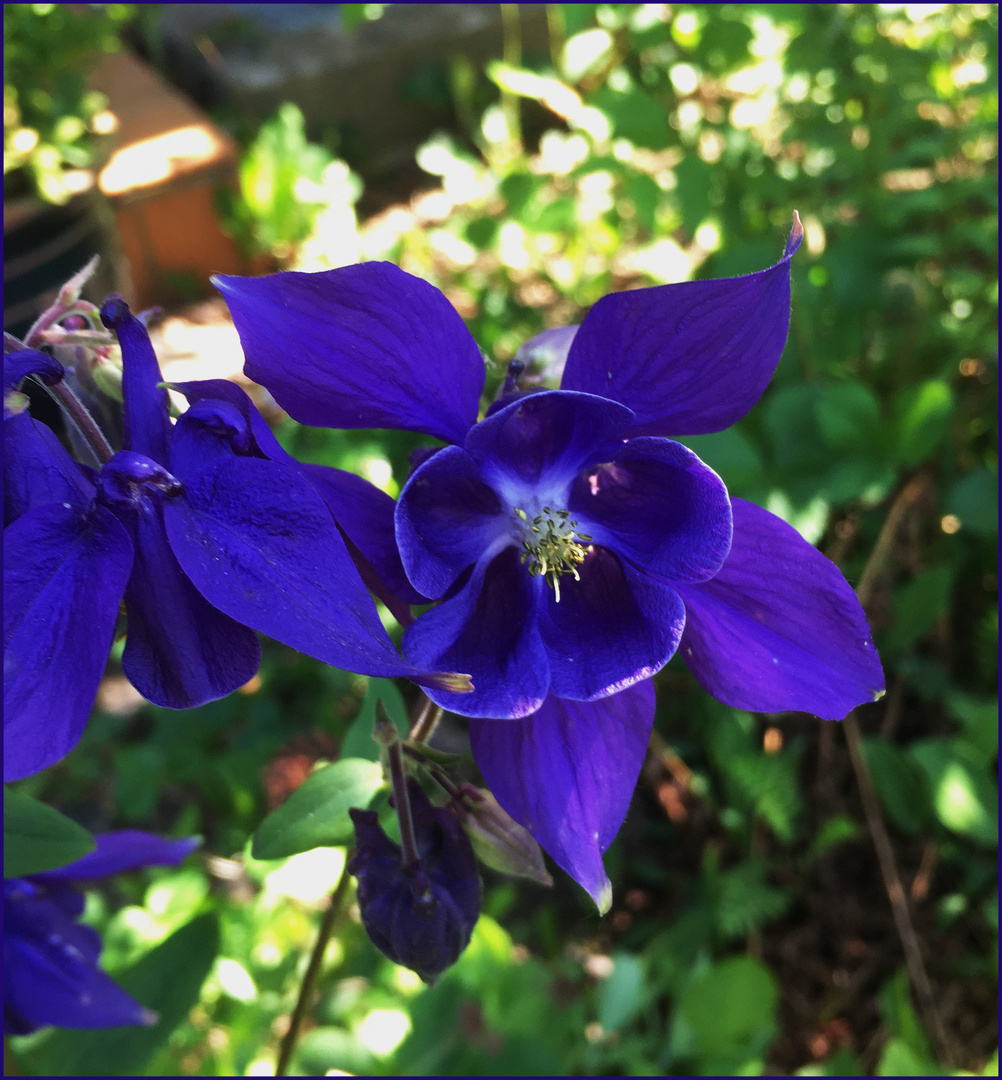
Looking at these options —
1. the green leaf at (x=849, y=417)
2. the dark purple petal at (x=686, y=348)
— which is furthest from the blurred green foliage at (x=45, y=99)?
the dark purple petal at (x=686, y=348)

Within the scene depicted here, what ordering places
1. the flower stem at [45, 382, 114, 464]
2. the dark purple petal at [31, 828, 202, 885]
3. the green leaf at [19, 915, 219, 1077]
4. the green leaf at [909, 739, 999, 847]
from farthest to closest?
the green leaf at [909, 739, 999, 847] < the green leaf at [19, 915, 219, 1077] < the dark purple petal at [31, 828, 202, 885] < the flower stem at [45, 382, 114, 464]

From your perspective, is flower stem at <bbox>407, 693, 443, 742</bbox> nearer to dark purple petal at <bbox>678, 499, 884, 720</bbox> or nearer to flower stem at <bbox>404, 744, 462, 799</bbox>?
flower stem at <bbox>404, 744, 462, 799</bbox>

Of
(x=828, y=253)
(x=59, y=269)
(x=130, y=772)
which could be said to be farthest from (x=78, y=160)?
(x=828, y=253)

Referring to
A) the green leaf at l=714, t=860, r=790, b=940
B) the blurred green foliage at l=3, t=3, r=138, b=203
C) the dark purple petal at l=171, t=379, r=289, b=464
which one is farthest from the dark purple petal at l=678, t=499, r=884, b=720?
the blurred green foliage at l=3, t=3, r=138, b=203

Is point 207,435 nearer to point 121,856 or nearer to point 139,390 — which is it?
point 139,390

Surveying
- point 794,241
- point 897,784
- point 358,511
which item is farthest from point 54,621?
point 897,784

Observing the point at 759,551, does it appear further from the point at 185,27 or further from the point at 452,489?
the point at 185,27
